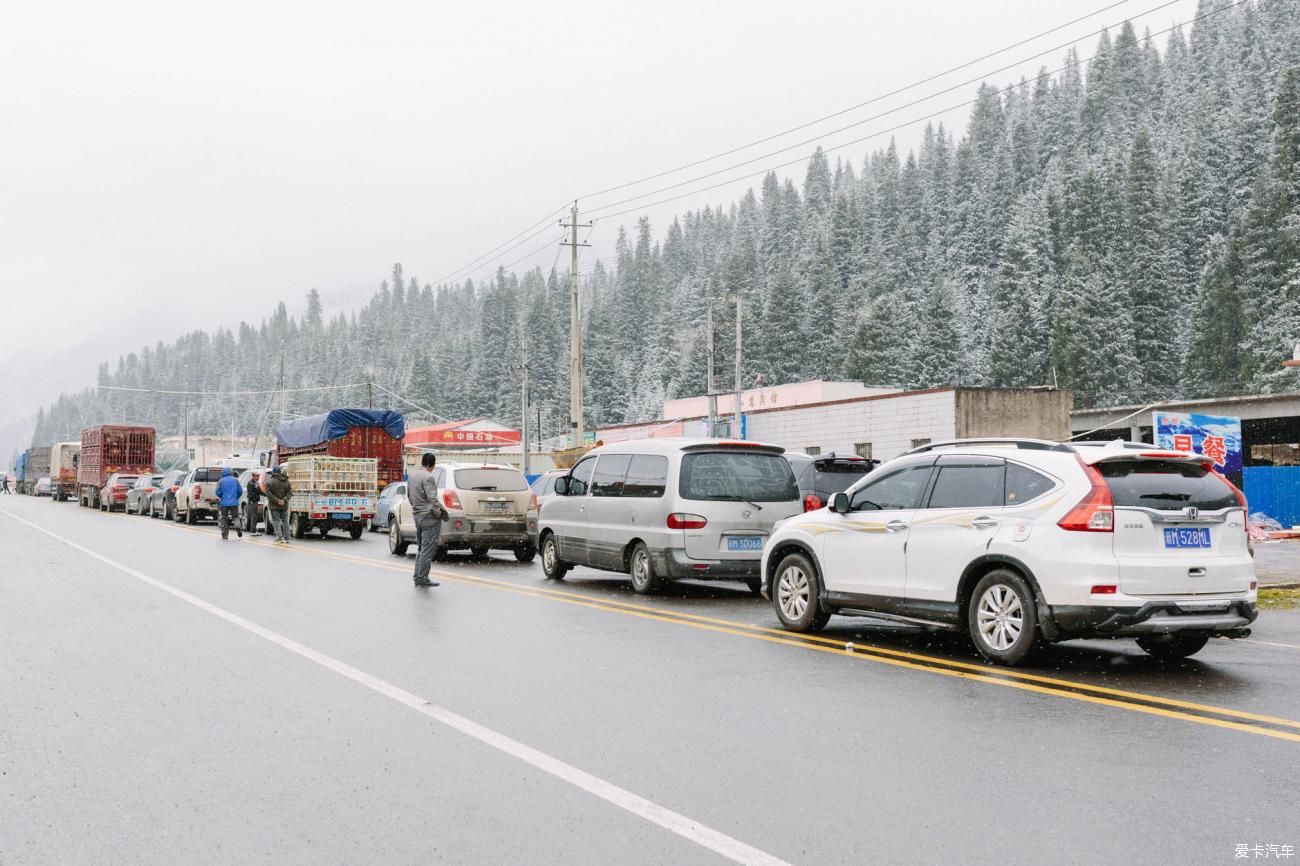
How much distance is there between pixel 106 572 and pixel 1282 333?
59.9 m

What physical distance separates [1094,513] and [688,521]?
5.77m

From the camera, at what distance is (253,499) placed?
26000mm

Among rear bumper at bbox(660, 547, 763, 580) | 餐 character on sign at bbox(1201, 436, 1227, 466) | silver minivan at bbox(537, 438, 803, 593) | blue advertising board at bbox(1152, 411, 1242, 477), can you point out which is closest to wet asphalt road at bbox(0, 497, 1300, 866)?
rear bumper at bbox(660, 547, 763, 580)

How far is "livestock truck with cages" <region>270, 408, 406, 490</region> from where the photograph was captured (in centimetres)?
3077

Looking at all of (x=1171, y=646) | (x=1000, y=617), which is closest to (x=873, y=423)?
(x=1171, y=646)

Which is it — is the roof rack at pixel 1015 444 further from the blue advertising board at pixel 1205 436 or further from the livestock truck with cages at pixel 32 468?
the livestock truck with cages at pixel 32 468

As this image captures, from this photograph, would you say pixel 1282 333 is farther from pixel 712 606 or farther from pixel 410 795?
pixel 410 795

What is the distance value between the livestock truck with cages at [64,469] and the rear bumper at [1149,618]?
60.6 metres

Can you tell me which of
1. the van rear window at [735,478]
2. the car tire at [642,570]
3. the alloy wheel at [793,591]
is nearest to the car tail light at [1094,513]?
the alloy wheel at [793,591]

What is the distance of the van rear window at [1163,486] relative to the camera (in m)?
7.95

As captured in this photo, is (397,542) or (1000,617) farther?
(397,542)

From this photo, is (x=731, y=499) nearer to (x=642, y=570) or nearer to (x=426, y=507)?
(x=642, y=570)

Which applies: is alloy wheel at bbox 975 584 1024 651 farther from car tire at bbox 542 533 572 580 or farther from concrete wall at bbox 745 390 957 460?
concrete wall at bbox 745 390 957 460

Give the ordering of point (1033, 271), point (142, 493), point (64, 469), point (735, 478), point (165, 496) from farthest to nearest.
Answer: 1. point (1033, 271)
2. point (64, 469)
3. point (142, 493)
4. point (165, 496)
5. point (735, 478)
